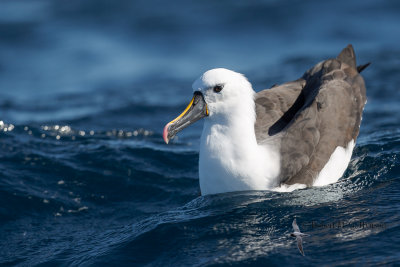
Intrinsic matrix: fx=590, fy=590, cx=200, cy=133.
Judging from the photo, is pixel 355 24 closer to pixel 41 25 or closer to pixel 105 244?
pixel 41 25

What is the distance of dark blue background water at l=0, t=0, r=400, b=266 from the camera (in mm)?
6594

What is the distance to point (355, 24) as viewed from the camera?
1898 centimetres

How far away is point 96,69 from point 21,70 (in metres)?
2.34

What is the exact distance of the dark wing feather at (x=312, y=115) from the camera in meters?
7.77

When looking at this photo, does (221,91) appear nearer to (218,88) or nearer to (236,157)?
(218,88)

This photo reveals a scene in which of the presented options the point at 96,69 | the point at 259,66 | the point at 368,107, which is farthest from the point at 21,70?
the point at 368,107

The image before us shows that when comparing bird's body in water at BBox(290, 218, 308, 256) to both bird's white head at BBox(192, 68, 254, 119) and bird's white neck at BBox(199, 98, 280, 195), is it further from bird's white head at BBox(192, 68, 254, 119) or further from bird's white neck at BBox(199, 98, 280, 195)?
bird's white head at BBox(192, 68, 254, 119)

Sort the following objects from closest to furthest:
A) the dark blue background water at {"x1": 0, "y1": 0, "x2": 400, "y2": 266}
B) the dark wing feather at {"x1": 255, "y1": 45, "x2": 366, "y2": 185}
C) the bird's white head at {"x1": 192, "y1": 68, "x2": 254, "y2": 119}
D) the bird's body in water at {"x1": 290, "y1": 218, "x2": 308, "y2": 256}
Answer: the bird's body in water at {"x1": 290, "y1": 218, "x2": 308, "y2": 256}
the dark blue background water at {"x1": 0, "y1": 0, "x2": 400, "y2": 266}
the bird's white head at {"x1": 192, "y1": 68, "x2": 254, "y2": 119}
the dark wing feather at {"x1": 255, "y1": 45, "x2": 366, "y2": 185}

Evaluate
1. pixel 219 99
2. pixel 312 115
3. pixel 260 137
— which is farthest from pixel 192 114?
pixel 312 115

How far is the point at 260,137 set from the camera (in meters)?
8.23

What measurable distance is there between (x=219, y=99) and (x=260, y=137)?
3.69ft

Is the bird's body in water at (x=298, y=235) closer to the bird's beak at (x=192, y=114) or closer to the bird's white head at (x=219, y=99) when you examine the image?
the bird's white head at (x=219, y=99)

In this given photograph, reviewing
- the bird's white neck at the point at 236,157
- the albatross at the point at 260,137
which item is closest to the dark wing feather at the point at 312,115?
the albatross at the point at 260,137

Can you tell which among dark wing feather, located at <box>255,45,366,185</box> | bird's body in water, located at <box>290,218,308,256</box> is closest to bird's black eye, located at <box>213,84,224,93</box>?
dark wing feather, located at <box>255,45,366,185</box>
